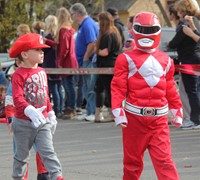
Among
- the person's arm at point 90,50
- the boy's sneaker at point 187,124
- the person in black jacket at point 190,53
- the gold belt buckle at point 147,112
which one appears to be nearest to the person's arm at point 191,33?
the person in black jacket at point 190,53

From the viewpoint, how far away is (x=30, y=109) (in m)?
6.73

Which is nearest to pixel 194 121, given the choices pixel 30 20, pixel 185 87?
pixel 185 87

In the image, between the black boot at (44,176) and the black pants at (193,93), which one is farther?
the black pants at (193,93)

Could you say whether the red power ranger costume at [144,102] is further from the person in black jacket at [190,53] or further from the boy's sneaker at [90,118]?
the boy's sneaker at [90,118]

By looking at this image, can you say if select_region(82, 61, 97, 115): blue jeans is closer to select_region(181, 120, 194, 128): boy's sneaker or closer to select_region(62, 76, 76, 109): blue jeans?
select_region(62, 76, 76, 109): blue jeans

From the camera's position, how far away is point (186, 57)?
37.4 ft

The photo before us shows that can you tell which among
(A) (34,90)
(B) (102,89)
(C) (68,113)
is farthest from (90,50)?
(A) (34,90)

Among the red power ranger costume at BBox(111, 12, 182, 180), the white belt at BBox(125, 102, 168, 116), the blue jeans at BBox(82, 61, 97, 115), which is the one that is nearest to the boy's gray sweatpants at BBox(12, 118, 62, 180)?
→ the red power ranger costume at BBox(111, 12, 182, 180)

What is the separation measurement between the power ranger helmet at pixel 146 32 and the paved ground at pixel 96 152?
6.34 feet

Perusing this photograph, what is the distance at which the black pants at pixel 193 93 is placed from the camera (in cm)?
1137

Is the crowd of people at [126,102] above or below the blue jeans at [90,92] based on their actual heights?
above

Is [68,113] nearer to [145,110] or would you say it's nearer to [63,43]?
[63,43]

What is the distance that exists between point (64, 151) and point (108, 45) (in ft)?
9.59

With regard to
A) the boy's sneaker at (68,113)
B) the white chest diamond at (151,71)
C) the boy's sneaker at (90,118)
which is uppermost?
the white chest diamond at (151,71)
